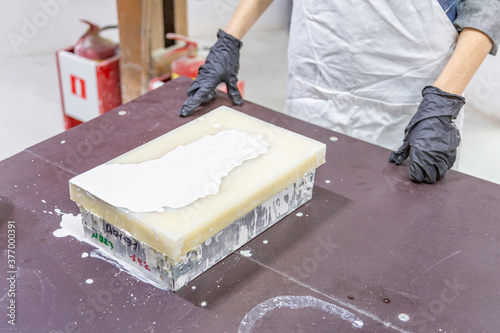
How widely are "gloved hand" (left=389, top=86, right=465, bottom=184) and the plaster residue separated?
1.32 ft

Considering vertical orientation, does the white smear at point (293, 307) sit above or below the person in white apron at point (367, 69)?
below

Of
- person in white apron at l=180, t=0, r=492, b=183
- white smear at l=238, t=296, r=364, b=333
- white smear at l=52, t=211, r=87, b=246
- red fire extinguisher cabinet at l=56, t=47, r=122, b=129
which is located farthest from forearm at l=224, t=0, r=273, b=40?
red fire extinguisher cabinet at l=56, t=47, r=122, b=129

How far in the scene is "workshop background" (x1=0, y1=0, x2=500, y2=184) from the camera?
313cm

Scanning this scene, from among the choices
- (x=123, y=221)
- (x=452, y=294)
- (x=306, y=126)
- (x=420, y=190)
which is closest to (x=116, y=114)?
→ (x=306, y=126)

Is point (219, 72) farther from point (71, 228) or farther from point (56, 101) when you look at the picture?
point (56, 101)

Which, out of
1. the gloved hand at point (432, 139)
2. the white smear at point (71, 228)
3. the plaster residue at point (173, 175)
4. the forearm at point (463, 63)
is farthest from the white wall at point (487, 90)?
the white smear at point (71, 228)

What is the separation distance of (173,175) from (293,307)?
370mm

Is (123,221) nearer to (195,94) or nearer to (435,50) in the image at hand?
(195,94)

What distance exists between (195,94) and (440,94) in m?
0.70

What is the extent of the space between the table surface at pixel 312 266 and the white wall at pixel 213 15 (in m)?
2.94

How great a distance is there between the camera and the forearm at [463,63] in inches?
58.2

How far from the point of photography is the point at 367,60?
1.68 meters

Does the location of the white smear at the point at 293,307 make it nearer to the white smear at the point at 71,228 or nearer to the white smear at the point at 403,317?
the white smear at the point at 403,317

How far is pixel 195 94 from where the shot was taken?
5.56 feet
